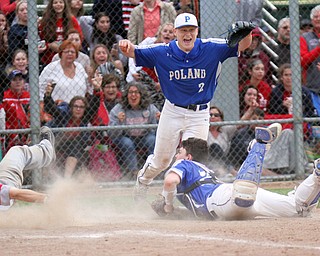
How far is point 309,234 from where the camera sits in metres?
5.93

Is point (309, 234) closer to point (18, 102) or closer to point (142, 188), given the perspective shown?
point (142, 188)

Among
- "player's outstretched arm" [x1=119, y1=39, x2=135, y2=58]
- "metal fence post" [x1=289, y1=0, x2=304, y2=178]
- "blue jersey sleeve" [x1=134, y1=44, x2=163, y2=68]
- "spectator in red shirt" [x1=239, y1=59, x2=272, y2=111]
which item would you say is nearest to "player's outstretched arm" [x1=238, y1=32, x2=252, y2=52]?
"blue jersey sleeve" [x1=134, y1=44, x2=163, y2=68]

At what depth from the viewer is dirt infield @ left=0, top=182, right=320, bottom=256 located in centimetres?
520

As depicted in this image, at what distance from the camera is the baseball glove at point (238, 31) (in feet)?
26.3

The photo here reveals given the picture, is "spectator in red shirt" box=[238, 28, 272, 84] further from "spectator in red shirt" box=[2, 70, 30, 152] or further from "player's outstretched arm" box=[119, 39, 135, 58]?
"player's outstretched arm" box=[119, 39, 135, 58]

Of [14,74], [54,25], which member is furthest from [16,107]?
[54,25]

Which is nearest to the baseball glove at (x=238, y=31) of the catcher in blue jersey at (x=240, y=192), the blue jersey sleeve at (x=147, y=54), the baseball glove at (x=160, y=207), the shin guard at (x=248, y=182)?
the blue jersey sleeve at (x=147, y=54)

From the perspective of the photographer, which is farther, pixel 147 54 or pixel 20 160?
pixel 147 54

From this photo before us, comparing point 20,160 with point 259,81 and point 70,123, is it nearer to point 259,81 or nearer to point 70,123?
point 70,123

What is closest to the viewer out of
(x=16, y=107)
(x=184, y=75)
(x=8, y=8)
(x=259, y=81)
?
(x=184, y=75)

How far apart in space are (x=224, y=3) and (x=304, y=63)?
148 cm

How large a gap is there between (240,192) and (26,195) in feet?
5.85

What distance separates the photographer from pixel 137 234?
597 cm

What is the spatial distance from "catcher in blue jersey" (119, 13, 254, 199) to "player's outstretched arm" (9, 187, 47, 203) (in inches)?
89.1
